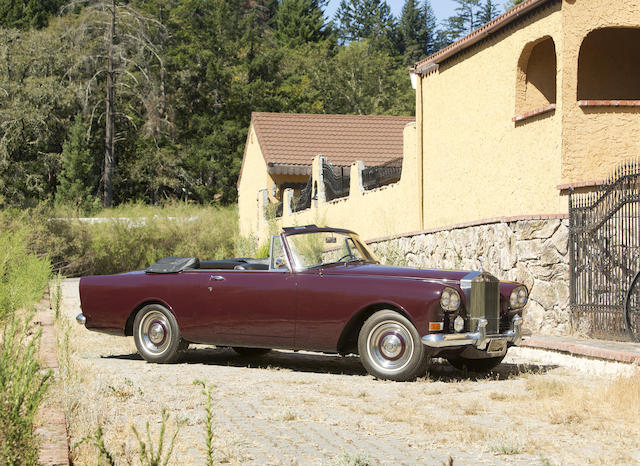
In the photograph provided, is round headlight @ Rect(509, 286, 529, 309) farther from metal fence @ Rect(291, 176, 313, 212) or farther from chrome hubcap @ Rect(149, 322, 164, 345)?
metal fence @ Rect(291, 176, 313, 212)

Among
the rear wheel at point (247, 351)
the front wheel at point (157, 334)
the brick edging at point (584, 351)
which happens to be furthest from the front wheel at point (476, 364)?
the front wheel at point (157, 334)

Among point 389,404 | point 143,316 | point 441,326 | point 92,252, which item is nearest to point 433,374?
point 441,326

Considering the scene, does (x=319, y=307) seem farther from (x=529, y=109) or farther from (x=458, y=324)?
(x=529, y=109)

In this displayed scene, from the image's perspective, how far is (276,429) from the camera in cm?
640

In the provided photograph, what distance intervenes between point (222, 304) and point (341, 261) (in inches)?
55.8

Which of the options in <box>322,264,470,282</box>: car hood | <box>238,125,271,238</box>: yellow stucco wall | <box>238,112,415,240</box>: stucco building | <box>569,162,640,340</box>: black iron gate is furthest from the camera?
<box>238,125,271,238</box>: yellow stucco wall

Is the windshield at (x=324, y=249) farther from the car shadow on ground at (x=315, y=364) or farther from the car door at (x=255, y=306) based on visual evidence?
the car shadow on ground at (x=315, y=364)

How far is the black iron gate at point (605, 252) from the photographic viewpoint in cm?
1169

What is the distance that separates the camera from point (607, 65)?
16203mm

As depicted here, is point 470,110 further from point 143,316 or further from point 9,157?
Result: point 9,157

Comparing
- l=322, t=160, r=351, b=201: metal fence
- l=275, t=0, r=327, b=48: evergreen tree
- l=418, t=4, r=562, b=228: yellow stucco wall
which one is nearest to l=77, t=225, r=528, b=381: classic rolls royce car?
l=418, t=4, r=562, b=228: yellow stucco wall

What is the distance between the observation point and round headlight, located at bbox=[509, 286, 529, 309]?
30.5ft

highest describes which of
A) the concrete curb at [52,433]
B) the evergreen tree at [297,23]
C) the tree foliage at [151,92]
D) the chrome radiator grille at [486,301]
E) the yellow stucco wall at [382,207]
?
the evergreen tree at [297,23]

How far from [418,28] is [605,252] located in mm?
86344
